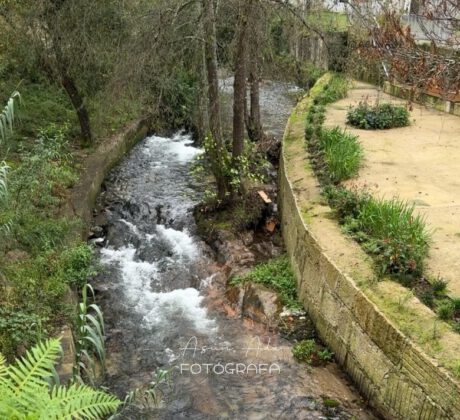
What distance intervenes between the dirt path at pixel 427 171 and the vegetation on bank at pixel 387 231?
0.26 metres

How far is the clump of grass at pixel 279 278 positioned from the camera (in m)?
7.19

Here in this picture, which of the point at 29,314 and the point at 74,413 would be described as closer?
the point at 74,413

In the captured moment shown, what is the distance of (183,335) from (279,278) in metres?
1.72

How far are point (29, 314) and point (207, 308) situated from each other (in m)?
2.64

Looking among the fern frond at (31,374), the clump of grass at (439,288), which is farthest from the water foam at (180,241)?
the fern frond at (31,374)

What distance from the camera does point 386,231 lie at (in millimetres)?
6258

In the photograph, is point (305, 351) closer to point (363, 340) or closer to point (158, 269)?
point (363, 340)

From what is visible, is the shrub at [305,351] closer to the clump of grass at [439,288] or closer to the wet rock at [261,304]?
the wet rock at [261,304]

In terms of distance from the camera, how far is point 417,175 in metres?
8.91

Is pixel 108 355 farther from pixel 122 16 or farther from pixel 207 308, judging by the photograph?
pixel 122 16

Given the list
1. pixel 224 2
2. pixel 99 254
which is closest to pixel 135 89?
pixel 224 2

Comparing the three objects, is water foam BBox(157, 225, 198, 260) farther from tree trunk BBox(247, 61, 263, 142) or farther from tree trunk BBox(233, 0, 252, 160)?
tree trunk BBox(247, 61, 263, 142)

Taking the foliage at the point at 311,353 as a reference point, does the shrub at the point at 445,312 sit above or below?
above

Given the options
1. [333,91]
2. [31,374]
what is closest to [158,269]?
[31,374]
